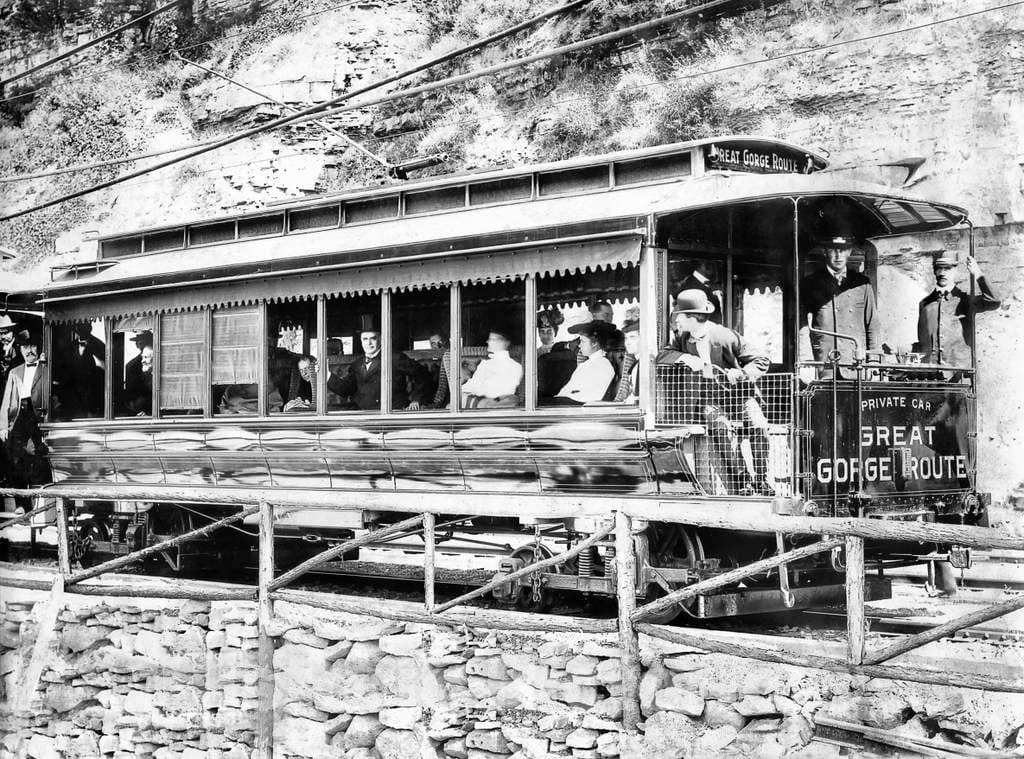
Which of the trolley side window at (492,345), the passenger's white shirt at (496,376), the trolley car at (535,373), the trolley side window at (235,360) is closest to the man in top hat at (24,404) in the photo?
the trolley car at (535,373)

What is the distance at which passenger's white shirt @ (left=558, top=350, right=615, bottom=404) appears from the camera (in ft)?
26.3

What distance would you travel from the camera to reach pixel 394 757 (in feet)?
24.7

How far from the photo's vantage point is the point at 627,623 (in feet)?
22.4

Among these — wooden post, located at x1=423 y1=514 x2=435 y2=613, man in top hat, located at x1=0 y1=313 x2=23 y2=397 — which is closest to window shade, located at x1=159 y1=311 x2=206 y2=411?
man in top hat, located at x1=0 y1=313 x2=23 y2=397

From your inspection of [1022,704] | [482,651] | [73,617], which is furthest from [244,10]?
[1022,704]

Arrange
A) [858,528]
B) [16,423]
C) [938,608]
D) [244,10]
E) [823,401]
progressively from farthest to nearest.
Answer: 1. [16,423]
2. [244,10]
3. [938,608]
4. [823,401]
5. [858,528]

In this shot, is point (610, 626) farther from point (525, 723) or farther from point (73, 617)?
point (73, 617)

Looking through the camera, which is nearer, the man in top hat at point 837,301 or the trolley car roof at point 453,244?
the trolley car roof at point 453,244

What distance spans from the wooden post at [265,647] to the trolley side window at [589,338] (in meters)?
2.12

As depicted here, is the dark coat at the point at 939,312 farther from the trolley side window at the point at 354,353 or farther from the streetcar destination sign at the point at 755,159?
the trolley side window at the point at 354,353

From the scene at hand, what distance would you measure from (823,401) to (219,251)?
532 cm

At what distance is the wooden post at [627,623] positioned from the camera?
6.68m

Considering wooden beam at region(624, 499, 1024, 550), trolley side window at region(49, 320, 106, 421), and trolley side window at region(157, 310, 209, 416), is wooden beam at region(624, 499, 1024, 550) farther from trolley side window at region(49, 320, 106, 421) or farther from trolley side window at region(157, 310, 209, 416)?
trolley side window at region(49, 320, 106, 421)

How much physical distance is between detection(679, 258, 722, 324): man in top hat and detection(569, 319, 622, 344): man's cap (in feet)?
1.65
